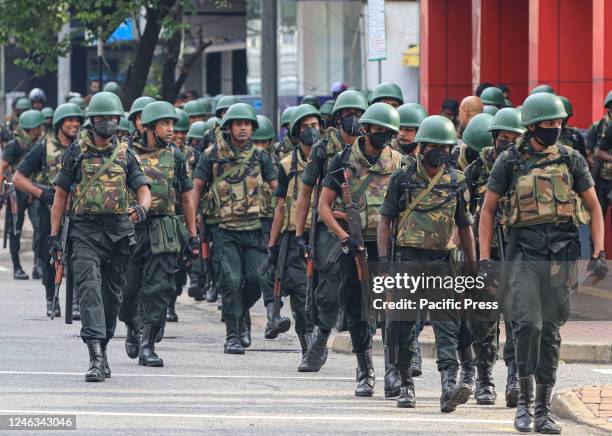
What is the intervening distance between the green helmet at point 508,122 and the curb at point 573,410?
1614 mm

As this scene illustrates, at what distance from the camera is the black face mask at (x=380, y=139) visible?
35.2ft

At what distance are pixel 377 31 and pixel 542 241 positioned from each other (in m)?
7.71

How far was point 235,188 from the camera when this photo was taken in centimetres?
1314

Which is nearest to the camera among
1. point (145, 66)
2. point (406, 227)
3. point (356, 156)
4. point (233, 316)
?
point (406, 227)

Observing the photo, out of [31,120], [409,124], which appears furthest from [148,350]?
[31,120]

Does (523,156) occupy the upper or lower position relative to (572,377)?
upper

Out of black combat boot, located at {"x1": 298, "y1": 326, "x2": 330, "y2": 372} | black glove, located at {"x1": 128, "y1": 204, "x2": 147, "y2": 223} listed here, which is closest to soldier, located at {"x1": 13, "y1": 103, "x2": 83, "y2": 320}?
black glove, located at {"x1": 128, "y1": 204, "x2": 147, "y2": 223}

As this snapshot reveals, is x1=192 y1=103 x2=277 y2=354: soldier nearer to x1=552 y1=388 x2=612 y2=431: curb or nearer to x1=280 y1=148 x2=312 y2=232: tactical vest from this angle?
x1=280 y1=148 x2=312 y2=232: tactical vest

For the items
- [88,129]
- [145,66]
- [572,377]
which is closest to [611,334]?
[572,377]

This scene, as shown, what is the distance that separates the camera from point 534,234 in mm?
9414

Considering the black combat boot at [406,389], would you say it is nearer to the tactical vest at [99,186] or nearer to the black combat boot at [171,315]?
the tactical vest at [99,186]

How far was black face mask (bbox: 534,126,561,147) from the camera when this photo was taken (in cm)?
940

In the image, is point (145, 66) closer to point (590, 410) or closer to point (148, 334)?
point (148, 334)

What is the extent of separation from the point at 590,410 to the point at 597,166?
623cm
